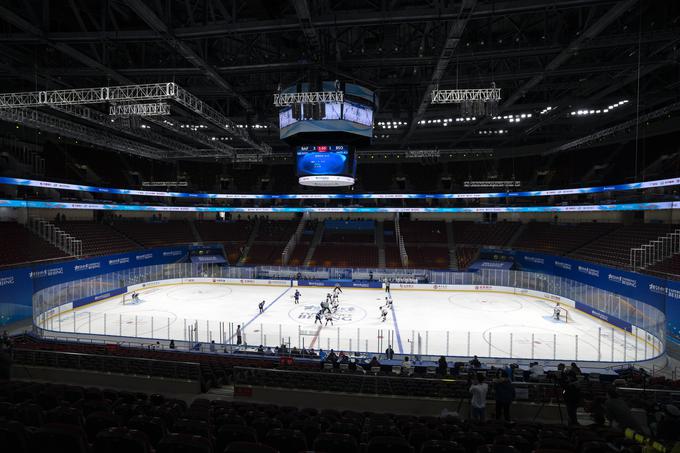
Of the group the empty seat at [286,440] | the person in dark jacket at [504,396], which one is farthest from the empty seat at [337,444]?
the person in dark jacket at [504,396]

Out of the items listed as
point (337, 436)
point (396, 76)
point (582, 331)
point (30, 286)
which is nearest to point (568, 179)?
point (582, 331)

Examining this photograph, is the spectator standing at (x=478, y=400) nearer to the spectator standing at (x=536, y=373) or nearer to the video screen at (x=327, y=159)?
the spectator standing at (x=536, y=373)

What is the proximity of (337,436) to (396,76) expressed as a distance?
20332mm

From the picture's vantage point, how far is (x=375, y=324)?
20547mm

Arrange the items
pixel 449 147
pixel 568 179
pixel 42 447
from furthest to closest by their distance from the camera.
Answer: pixel 449 147 → pixel 568 179 → pixel 42 447

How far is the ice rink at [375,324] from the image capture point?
16266 millimetres

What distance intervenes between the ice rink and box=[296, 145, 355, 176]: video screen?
9.05 metres

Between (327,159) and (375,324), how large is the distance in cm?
1018

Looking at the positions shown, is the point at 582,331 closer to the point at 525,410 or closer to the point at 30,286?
the point at 525,410

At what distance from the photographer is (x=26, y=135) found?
101 feet

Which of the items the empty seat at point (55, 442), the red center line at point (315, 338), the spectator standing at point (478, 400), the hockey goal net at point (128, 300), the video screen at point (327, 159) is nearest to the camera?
the empty seat at point (55, 442)

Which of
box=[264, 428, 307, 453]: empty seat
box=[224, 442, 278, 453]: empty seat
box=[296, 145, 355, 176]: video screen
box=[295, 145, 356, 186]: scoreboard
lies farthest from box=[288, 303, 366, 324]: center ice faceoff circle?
box=[224, 442, 278, 453]: empty seat

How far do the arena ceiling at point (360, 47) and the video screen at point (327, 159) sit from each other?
13.2 ft

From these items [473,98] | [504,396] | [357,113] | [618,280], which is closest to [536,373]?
[504,396]
